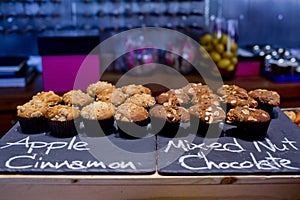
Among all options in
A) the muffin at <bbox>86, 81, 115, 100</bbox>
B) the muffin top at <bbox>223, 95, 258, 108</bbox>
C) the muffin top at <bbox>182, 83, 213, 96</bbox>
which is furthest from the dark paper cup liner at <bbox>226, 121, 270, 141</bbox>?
the muffin at <bbox>86, 81, 115, 100</bbox>

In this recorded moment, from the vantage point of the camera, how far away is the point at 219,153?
1170 mm

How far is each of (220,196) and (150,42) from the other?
230 cm

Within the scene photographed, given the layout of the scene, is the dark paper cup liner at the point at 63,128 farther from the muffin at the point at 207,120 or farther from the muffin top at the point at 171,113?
the muffin at the point at 207,120

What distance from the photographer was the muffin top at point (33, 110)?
1.32 m

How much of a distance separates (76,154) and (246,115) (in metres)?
0.58

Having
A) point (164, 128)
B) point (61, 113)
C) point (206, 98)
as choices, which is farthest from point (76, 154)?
point (206, 98)

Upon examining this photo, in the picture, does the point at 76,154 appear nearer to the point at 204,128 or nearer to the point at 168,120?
the point at 168,120

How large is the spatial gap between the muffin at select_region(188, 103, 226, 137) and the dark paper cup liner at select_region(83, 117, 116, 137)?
0.93 feet

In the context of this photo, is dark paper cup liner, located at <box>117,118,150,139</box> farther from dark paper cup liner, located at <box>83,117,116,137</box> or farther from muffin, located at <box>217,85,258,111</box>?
muffin, located at <box>217,85,258,111</box>

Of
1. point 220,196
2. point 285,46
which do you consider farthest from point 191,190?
point 285,46

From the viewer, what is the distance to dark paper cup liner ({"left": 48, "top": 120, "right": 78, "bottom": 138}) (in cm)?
128

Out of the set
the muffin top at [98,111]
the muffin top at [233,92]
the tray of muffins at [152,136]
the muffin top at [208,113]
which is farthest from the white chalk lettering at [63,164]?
the muffin top at [233,92]

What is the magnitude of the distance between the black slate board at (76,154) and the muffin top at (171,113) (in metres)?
0.08

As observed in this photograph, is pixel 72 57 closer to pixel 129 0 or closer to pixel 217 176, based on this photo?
pixel 129 0
